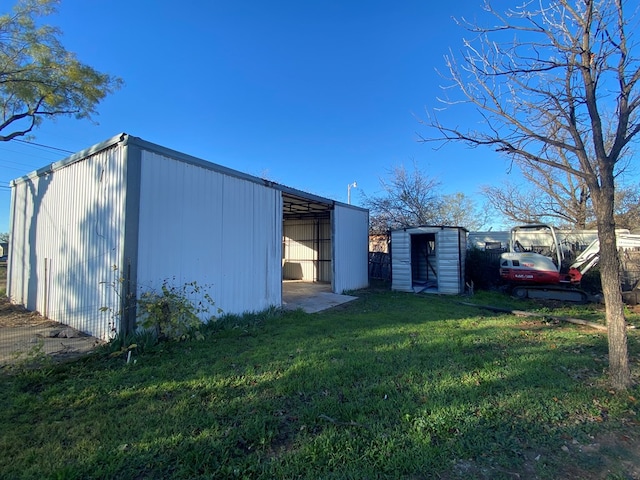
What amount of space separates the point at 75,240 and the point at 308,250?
32.4 ft

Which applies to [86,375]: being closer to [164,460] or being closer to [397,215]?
[164,460]

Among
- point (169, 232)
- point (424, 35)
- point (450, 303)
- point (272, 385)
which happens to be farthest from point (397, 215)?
point (272, 385)

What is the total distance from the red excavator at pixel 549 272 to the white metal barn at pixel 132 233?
7.45 meters

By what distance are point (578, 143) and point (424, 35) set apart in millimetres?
3670

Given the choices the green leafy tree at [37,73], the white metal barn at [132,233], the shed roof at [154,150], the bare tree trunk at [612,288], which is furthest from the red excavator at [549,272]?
the green leafy tree at [37,73]

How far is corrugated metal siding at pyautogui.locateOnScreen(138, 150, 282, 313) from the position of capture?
17.1 feet

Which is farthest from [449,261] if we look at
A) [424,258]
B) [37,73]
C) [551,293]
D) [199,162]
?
[37,73]

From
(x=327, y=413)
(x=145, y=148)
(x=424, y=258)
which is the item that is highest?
(x=145, y=148)

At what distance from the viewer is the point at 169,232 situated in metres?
5.46

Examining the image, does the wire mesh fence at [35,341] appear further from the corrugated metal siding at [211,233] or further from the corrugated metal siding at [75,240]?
the corrugated metal siding at [211,233]

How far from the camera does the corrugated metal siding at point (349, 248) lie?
10.9m

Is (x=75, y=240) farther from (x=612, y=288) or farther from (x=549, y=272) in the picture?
(x=549, y=272)

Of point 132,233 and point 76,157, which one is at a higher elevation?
point 76,157

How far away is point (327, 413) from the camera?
2812 mm
